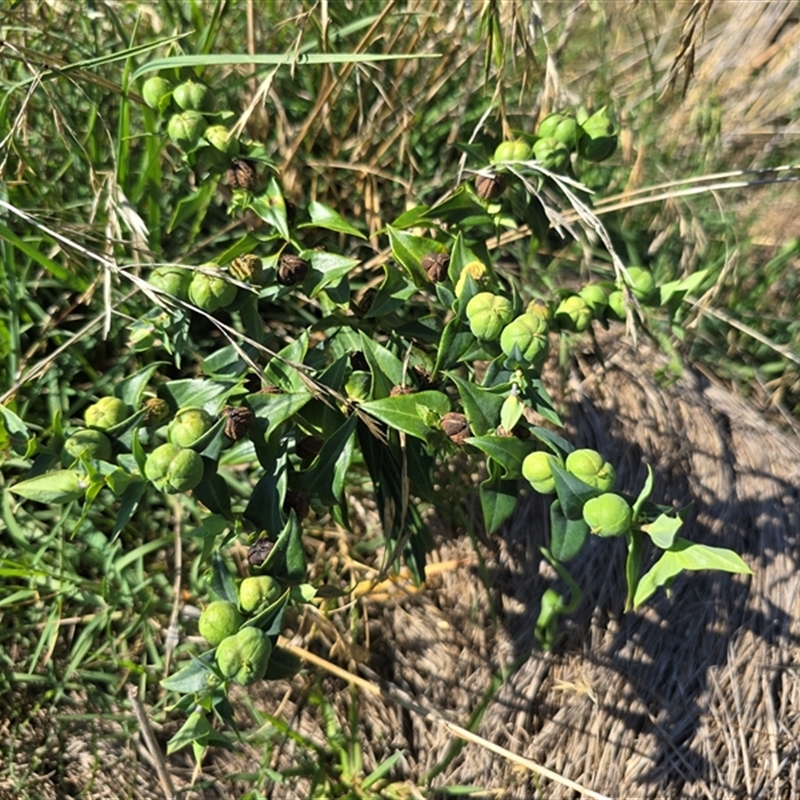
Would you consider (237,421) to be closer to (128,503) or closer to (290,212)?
(128,503)

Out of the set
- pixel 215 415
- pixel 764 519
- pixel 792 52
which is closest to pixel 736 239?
pixel 764 519

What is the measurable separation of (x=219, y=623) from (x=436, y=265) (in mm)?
513

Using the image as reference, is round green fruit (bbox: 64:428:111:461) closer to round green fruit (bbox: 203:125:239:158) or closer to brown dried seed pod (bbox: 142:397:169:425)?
brown dried seed pod (bbox: 142:397:169:425)

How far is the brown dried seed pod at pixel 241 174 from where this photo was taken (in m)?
1.06

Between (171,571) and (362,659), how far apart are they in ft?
1.26

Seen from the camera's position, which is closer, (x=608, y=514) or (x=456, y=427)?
(x=608, y=514)

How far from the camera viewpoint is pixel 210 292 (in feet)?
3.09

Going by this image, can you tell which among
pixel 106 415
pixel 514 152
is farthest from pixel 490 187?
pixel 106 415

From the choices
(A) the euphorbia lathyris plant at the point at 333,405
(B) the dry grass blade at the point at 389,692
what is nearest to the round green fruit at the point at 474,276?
(A) the euphorbia lathyris plant at the point at 333,405

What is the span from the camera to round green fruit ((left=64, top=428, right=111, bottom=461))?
931 mm

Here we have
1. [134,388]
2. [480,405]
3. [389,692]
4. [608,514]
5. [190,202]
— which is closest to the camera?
[608,514]

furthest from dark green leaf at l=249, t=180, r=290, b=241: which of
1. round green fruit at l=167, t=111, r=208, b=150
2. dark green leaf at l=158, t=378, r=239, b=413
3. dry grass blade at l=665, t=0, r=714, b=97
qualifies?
dry grass blade at l=665, t=0, r=714, b=97

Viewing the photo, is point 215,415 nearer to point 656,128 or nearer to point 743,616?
point 743,616

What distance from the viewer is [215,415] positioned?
976 mm
